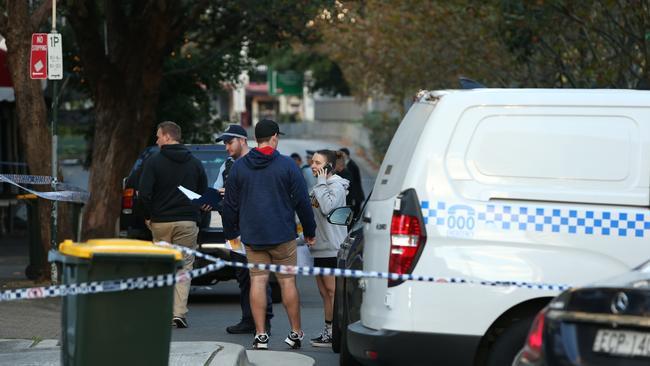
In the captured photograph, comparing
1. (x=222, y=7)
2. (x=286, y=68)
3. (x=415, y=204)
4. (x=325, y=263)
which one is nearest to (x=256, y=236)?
(x=325, y=263)

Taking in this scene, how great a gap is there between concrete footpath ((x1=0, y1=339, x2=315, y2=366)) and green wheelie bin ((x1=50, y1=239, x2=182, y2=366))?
1618 millimetres

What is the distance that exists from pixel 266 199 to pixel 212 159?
4.81 m

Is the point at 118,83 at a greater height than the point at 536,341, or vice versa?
the point at 118,83

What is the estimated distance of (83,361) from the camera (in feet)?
22.9

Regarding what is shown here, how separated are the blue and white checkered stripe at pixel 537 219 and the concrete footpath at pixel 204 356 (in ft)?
7.05

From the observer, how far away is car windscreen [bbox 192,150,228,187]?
48.1ft

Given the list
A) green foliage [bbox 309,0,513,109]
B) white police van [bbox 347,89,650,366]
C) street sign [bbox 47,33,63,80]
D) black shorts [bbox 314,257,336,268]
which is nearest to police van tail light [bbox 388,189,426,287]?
white police van [bbox 347,89,650,366]

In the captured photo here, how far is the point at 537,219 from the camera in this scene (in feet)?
23.7

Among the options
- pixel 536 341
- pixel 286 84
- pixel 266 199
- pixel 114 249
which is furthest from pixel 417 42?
pixel 536 341

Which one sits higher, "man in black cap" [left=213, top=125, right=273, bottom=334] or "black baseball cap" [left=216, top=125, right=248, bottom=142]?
"black baseball cap" [left=216, top=125, right=248, bottom=142]

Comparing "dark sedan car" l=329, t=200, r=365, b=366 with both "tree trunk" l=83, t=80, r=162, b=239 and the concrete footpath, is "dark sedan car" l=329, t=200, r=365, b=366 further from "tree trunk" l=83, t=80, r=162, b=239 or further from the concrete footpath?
"tree trunk" l=83, t=80, r=162, b=239

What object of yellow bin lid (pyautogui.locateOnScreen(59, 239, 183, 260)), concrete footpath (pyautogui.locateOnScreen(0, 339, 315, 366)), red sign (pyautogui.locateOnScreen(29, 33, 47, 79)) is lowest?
concrete footpath (pyautogui.locateOnScreen(0, 339, 315, 366))

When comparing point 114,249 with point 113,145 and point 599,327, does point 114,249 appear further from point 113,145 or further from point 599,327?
point 113,145

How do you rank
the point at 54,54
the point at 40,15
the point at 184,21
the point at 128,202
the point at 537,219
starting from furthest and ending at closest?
the point at 184,21 < the point at 40,15 < the point at 54,54 < the point at 128,202 < the point at 537,219
